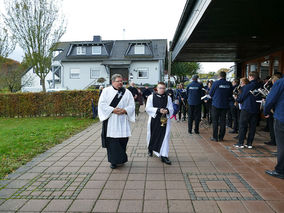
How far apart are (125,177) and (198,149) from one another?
2.67 m

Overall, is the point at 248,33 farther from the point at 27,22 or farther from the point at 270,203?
the point at 27,22

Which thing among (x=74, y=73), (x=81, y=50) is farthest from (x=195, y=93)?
(x=81, y=50)

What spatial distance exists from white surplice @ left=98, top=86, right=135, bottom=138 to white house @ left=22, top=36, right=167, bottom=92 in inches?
1045

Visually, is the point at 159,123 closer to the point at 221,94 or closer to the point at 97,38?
the point at 221,94

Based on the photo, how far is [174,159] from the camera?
564cm

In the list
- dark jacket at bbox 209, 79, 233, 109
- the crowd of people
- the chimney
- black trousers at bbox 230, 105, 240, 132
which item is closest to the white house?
the chimney

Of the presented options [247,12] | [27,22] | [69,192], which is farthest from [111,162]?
[27,22]

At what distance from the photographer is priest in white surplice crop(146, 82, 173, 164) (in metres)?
5.40

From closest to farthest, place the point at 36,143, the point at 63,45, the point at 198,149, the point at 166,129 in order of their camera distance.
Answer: the point at 166,129
the point at 198,149
the point at 36,143
the point at 63,45

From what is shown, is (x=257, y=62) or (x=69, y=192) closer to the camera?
(x=69, y=192)

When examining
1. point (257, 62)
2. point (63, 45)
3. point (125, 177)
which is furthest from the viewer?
point (63, 45)

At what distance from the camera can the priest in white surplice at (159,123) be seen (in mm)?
5402

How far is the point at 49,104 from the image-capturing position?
1391 centimetres

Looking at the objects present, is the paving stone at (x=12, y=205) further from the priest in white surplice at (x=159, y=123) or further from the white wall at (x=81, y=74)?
the white wall at (x=81, y=74)
